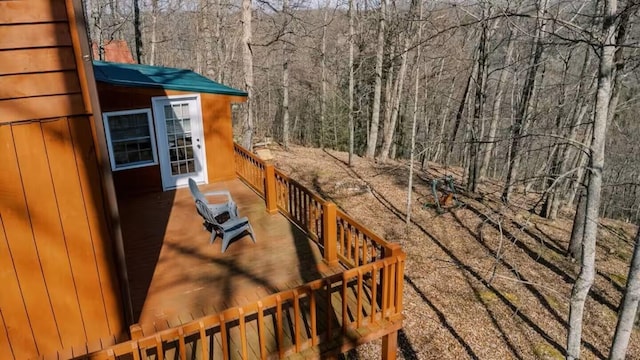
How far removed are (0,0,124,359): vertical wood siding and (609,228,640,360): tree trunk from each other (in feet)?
16.7

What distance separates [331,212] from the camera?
5.25 metres

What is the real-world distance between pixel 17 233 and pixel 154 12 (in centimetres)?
1983

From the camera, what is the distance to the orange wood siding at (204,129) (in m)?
7.36

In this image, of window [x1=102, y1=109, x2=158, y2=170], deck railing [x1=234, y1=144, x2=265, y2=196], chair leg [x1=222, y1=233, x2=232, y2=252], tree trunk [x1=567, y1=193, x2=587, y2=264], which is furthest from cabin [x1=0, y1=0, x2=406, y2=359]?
tree trunk [x1=567, y1=193, x2=587, y2=264]

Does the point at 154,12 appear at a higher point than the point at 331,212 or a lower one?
higher

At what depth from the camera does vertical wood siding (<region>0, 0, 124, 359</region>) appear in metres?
3.21

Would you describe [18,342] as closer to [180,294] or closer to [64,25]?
[180,294]

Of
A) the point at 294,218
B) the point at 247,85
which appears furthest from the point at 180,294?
the point at 247,85

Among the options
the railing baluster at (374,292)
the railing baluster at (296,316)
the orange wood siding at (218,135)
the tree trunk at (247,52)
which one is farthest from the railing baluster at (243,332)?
the tree trunk at (247,52)

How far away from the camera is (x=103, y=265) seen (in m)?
3.83

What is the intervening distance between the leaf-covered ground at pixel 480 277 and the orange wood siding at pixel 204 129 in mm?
3865

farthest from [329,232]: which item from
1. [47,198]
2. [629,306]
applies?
[629,306]

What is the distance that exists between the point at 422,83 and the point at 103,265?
18029mm

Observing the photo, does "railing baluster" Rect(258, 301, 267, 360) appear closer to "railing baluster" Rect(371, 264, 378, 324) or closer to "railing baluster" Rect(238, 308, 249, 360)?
"railing baluster" Rect(238, 308, 249, 360)
